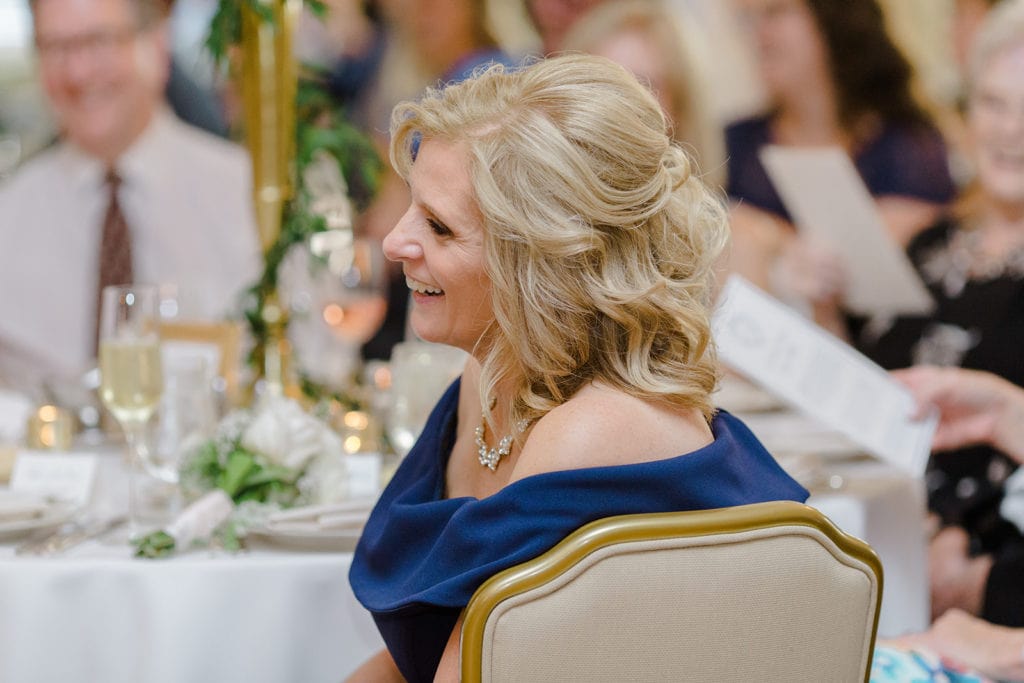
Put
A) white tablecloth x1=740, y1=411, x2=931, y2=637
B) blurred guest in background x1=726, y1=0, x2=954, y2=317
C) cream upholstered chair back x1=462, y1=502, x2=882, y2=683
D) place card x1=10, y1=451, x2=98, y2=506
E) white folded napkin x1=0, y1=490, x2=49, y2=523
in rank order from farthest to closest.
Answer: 1. blurred guest in background x1=726, y1=0, x2=954, y2=317
2. white tablecloth x1=740, y1=411, x2=931, y2=637
3. place card x1=10, y1=451, x2=98, y2=506
4. white folded napkin x1=0, y1=490, x2=49, y2=523
5. cream upholstered chair back x1=462, y1=502, x2=882, y2=683

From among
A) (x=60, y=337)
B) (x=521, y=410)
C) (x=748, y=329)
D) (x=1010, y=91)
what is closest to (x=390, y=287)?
(x=60, y=337)

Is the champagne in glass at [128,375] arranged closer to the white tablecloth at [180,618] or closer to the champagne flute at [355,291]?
the white tablecloth at [180,618]

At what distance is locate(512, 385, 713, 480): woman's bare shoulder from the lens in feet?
4.00

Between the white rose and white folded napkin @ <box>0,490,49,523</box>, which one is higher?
the white rose

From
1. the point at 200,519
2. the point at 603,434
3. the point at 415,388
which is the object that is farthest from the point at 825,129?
the point at 603,434

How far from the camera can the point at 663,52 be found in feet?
17.4

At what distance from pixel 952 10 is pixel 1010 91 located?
59 centimetres

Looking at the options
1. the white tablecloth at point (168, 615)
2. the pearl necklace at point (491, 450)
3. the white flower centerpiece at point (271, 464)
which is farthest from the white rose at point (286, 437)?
the pearl necklace at point (491, 450)

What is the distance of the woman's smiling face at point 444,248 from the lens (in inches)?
52.0

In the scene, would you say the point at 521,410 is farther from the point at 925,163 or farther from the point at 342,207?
the point at 925,163

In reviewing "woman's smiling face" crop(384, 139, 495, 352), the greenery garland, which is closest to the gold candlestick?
the greenery garland

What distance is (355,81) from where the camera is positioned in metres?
5.69

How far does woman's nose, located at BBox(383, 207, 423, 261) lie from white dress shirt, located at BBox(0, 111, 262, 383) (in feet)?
12.6

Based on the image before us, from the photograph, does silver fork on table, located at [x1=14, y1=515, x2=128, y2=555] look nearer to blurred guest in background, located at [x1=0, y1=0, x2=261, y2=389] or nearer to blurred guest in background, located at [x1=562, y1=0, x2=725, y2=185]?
blurred guest in background, located at [x1=0, y1=0, x2=261, y2=389]
